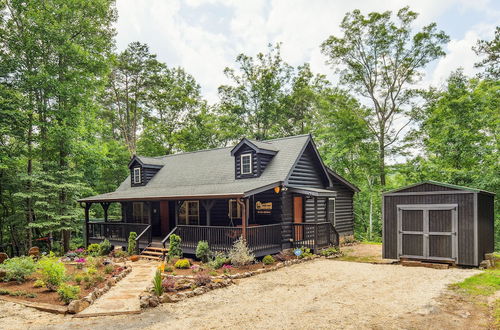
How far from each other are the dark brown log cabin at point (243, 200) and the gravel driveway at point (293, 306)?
3572 mm

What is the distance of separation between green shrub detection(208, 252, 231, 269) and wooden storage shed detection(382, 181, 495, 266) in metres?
6.38

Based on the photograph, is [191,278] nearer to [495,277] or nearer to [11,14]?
[495,277]

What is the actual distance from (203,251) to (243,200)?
2.59 m

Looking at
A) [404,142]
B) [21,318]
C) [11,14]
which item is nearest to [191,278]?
[21,318]

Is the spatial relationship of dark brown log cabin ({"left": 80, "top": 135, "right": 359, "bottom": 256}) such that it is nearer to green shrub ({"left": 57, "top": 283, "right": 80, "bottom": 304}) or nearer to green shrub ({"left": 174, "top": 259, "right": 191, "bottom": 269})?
green shrub ({"left": 174, "top": 259, "right": 191, "bottom": 269})

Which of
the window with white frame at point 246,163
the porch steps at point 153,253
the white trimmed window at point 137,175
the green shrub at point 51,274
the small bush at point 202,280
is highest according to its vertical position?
the window with white frame at point 246,163

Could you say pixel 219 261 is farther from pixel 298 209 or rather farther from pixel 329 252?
pixel 298 209

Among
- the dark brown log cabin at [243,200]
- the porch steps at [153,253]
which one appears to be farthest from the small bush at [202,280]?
the porch steps at [153,253]

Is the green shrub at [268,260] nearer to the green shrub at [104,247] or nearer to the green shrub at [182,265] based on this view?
the green shrub at [182,265]

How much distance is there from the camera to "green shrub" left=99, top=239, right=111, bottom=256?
17.4m

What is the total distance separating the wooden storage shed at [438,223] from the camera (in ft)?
39.1

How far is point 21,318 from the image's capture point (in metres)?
7.68

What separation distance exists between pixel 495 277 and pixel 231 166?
12.4 meters

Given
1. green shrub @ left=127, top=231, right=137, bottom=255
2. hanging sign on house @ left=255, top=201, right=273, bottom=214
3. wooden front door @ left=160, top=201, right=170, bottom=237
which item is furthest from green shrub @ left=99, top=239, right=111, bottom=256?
hanging sign on house @ left=255, top=201, right=273, bottom=214
